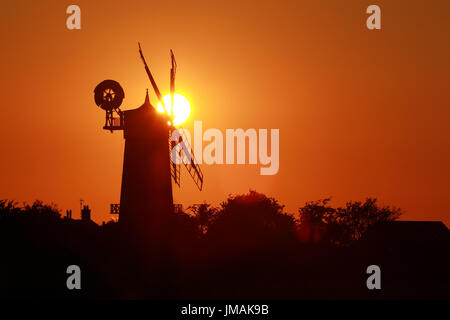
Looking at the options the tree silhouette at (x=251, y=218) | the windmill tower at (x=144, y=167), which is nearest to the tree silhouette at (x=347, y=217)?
the tree silhouette at (x=251, y=218)

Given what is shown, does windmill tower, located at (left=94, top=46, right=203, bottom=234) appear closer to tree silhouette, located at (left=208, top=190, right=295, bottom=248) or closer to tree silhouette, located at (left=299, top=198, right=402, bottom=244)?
tree silhouette, located at (left=208, top=190, right=295, bottom=248)

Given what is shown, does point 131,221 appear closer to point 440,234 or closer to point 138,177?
point 138,177

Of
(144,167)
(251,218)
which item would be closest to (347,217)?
(251,218)

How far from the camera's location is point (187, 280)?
44.2 meters

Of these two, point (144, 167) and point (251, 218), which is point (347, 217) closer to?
point (251, 218)

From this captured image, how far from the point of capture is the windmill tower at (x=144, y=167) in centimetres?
4838

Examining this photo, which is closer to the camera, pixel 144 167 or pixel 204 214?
pixel 144 167

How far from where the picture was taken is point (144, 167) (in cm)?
4834

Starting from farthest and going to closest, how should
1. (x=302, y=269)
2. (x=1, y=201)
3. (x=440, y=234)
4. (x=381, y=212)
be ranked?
(x=381, y=212)
(x=440, y=234)
(x=1, y=201)
(x=302, y=269)

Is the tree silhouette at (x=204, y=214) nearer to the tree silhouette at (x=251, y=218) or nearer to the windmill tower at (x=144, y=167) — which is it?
the tree silhouette at (x=251, y=218)
